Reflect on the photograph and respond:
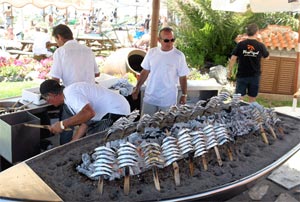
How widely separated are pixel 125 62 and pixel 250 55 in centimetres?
234

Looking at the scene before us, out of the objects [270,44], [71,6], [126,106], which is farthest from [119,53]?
[126,106]

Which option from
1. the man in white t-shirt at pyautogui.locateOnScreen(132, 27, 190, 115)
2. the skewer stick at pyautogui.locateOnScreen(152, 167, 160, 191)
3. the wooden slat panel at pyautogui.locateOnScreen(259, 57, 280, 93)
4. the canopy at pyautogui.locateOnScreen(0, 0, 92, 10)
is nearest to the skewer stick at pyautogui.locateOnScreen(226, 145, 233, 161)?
the skewer stick at pyautogui.locateOnScreen(152, 167, 160, 191)

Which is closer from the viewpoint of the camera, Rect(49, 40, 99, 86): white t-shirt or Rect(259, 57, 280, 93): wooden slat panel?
Rect(49, 40, 99, 86): white t-shirt

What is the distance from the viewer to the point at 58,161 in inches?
92.0

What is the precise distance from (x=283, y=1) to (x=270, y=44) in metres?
2.89

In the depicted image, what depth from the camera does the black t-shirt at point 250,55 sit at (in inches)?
211

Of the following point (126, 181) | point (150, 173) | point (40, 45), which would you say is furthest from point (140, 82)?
point (40, 45)

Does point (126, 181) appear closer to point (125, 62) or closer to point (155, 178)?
point (155, 178)

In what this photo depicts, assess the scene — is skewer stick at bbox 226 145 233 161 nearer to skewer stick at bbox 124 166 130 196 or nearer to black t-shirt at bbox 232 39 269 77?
skewer stick at bbox 124 166 130 196

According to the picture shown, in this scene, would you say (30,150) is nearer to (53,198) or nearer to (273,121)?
(53,198)

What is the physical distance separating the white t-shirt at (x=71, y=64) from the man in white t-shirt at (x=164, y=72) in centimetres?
70

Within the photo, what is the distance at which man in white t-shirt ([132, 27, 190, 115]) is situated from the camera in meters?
3.91

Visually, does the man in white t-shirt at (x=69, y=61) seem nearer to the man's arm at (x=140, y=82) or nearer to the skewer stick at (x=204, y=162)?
the man's arm at (x=140, y=82)

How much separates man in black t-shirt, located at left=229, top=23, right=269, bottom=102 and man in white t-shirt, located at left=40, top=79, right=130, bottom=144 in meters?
2.77
